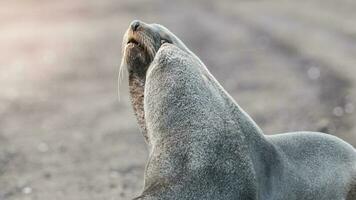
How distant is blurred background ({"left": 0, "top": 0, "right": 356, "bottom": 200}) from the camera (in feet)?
28.1

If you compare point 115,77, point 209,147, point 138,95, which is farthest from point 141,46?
point 115,77

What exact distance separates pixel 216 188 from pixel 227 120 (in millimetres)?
420

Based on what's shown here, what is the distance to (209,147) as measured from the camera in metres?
4.04

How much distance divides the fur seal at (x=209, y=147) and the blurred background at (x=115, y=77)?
10.2 feet

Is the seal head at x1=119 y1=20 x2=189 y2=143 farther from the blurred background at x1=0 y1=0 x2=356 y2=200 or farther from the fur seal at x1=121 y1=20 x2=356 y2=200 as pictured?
the blurred background at x1=0 y1=0 x2=356 y2=200

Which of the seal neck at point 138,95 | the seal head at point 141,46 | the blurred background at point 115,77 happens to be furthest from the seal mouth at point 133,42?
the blurred background at point 115,77

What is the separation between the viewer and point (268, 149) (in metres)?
4.37

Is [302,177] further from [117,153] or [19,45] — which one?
[19,45]

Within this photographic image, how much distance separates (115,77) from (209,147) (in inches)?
367

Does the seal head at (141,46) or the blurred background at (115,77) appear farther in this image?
the blurred background at (115,77)

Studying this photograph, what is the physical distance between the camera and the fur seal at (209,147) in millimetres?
3971

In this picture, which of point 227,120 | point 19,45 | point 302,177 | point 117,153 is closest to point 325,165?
point 302,177

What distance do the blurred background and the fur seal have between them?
3.10 meters

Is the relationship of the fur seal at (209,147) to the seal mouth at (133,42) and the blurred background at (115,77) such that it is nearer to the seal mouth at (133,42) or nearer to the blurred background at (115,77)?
the seal mouth at (133,42)
